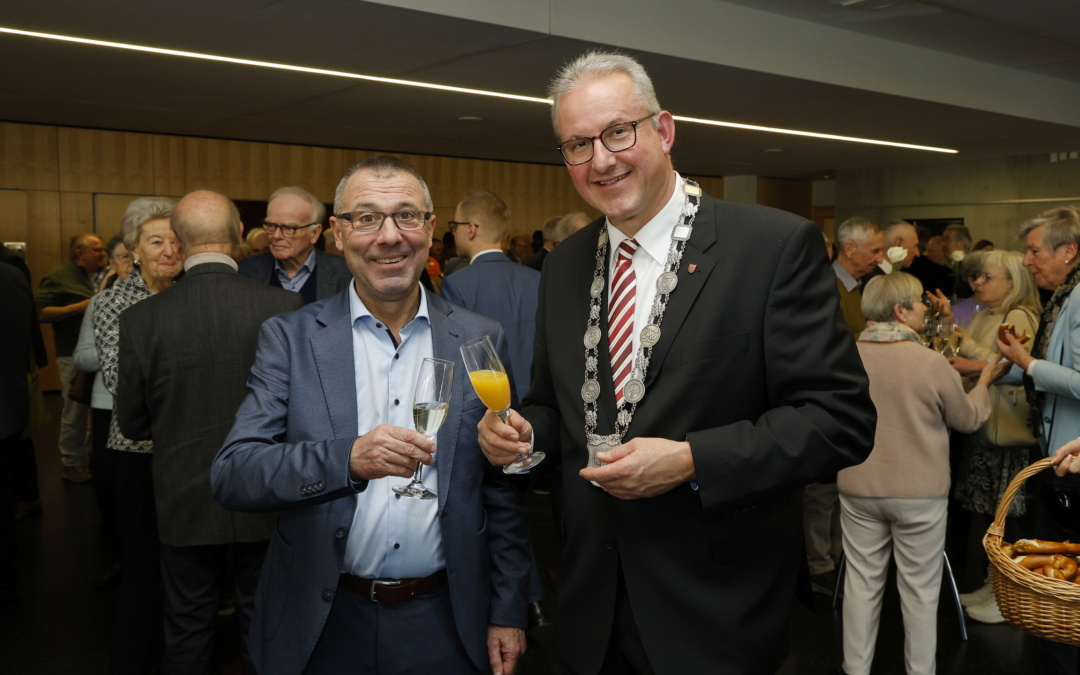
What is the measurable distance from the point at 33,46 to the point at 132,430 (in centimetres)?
437

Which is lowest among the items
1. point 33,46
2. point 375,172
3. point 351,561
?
point 351,561

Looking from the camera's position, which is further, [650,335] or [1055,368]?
[1055,368]

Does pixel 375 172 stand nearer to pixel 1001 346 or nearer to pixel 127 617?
pixel 127 617

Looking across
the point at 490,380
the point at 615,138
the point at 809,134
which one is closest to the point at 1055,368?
the point at 615,138

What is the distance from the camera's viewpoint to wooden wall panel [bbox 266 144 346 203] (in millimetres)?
11641

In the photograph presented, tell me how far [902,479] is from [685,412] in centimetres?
219

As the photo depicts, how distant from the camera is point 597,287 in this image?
5.97 ft

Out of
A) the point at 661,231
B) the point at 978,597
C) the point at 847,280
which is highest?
the point at 661,231

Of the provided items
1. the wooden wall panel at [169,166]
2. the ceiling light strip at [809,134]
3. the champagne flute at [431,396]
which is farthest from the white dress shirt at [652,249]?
the wooden wall panel at [169,166]

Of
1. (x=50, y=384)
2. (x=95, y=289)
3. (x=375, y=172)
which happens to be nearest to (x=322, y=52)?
(x=95, y=289)

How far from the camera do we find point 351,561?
1885mm

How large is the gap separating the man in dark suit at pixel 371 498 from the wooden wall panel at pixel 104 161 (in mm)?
9871

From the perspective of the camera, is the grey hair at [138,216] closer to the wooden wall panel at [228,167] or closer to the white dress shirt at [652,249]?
the white dress shirt at [652,249]

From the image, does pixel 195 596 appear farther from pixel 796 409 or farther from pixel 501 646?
pixel 796 409
